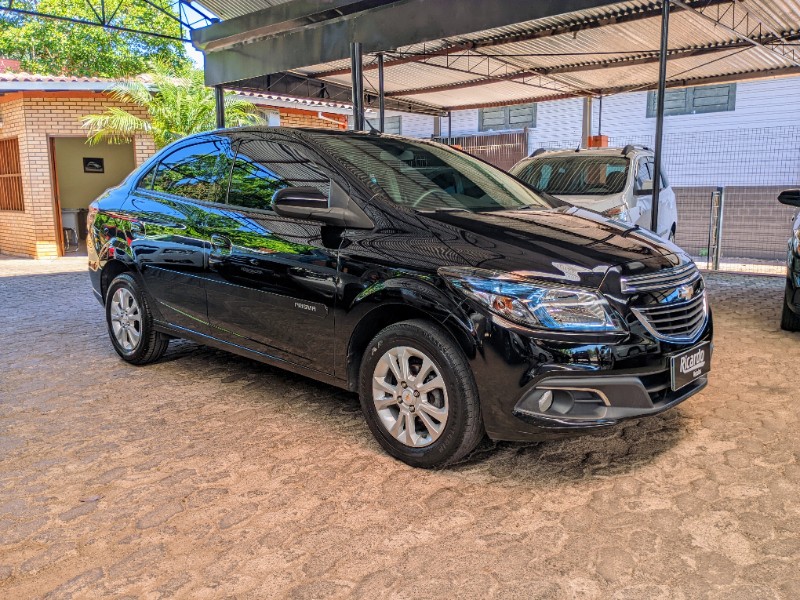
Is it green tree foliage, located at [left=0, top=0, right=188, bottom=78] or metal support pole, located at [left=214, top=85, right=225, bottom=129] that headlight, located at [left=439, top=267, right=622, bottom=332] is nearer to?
metal support pole, located at [left=214, top=85, right=225, bottom=129]

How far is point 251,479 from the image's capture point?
3359 millimetres

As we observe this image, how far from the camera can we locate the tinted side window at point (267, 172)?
3898 millimetres

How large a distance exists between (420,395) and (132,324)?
2874 millimetres

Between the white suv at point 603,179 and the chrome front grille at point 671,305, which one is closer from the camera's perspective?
the chrome front grille at point 671,305

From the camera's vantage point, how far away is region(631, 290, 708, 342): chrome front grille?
317cm

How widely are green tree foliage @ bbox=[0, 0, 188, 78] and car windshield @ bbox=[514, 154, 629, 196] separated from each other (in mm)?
23106

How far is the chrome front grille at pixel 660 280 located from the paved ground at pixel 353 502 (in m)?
0.91

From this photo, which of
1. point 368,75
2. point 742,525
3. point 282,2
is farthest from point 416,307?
point 368,75

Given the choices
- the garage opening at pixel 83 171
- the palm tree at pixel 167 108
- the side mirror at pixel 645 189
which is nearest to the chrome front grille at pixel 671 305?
the side mirror at pixel 645 189

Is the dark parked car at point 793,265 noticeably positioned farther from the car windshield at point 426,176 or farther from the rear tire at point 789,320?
the car windshield at point 426,176

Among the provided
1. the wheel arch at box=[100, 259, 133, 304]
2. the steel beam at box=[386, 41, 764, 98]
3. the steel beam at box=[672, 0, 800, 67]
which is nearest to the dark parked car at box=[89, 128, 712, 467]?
the wheel arch at box=[100, 259, 133, 304]

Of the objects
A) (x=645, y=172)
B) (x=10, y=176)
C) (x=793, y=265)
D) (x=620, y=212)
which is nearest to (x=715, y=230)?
(x=645, y=172)

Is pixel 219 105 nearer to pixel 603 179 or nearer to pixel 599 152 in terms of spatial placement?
pixel 599 152

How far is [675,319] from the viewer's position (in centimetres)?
333
